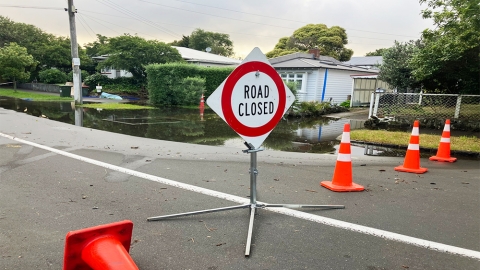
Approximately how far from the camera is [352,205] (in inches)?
175

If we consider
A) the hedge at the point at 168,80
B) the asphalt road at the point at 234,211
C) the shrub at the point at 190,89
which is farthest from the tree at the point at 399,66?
the asphalt road at the point at 234,211

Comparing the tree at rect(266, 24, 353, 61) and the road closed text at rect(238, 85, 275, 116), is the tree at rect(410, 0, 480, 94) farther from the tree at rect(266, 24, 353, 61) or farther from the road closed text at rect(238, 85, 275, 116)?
the tree at rect(266, 24, 353, 61)

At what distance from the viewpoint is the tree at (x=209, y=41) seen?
7400 cm

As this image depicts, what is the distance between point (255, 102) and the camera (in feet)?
12.3

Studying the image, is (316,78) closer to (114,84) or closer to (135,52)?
(135,52)

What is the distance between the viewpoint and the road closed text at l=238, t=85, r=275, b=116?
3.67 meters

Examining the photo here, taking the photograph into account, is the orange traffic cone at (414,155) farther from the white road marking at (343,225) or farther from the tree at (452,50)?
the tree at (452,50)

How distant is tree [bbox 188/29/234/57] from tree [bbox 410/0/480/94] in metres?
59.1

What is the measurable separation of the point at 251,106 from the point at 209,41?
73864mm

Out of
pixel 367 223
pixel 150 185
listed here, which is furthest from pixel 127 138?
pixel 367 223

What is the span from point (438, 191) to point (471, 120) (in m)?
10.2

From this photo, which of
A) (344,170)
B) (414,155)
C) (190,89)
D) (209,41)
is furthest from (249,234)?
(209,41)

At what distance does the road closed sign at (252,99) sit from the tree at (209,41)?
230 feet

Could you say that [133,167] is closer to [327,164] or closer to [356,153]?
[327,164]
